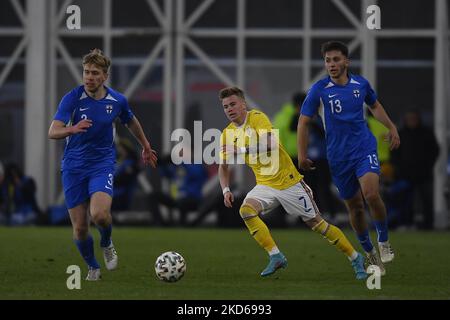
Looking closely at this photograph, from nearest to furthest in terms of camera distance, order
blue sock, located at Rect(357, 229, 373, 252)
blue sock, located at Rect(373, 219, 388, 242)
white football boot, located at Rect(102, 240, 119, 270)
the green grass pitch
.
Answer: the green grass pitch → white football boot, located at Rect(102, 240, 119, 270) → blue sock, located at Rect(357, 229, 373, 252) → blue sock, located at Rect(373, 219, 388, 242)

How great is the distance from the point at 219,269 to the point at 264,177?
156 centimetres

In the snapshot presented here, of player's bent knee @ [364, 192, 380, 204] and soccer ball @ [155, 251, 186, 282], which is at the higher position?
player's bent knee @ [364, 192, 380, 204]

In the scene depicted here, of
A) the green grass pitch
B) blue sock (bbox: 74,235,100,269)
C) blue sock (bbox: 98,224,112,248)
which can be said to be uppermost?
blue sock (bbox: 98,224,112,248)

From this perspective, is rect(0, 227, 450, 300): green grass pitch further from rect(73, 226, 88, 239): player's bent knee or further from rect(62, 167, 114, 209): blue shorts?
rect(62, 167, 114, 209): blue shorts

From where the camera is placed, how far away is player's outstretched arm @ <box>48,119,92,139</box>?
1055cm

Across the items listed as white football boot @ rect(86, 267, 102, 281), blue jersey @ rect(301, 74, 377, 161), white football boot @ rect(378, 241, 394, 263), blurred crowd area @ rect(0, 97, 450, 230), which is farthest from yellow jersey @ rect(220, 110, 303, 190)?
blurred crowd area @ rect(0, 97, 450, 230)

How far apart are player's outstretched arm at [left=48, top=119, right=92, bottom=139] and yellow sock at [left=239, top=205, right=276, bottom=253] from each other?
69.1 inches

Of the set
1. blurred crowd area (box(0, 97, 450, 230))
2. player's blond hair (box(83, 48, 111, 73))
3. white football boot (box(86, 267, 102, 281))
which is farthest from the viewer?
blurred crowd area (box(0, 97, 450, 230))

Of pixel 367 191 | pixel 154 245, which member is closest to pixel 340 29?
pixel 154 245

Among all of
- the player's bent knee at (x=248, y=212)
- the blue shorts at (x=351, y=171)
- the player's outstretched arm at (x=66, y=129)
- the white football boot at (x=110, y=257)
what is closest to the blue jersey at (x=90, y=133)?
the player's outstretched arm at (x=66, y=129)

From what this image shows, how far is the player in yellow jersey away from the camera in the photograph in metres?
11.3

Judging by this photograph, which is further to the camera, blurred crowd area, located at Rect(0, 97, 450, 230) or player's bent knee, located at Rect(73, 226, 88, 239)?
blurred crowd area, located at Rect(0, 97, 450, 230)

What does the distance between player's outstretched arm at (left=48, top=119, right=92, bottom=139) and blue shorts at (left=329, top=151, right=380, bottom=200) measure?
268 centimetres
